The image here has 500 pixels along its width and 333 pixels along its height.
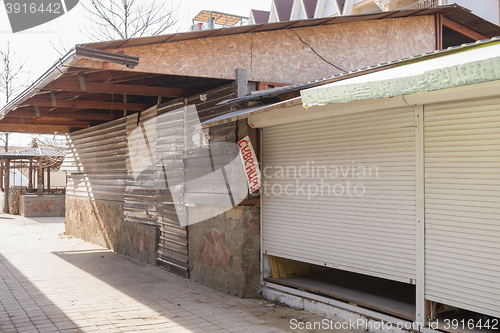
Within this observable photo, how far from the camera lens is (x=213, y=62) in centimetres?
782

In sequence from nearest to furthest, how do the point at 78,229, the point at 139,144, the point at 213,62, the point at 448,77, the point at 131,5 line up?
1. the point at 448,77
2. the point at 213,62
3. the point at 139,144
4. the point at 78,229
5. the point at 131,5

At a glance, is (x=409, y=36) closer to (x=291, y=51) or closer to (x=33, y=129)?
(x=291, y=51)

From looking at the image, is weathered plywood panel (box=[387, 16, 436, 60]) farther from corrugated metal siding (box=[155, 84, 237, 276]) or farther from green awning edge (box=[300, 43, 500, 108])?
green awning edge (box=[300, 43, 500, 108])

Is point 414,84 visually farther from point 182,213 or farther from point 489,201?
point 182,213

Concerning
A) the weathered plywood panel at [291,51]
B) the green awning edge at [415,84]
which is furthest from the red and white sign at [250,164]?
the green awning edge at [415,84]

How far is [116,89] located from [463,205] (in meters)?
6.47

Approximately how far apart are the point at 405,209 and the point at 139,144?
7.50 m

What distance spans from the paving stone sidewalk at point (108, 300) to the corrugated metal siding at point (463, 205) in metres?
2.18

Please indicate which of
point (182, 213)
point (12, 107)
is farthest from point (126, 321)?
point (12, 107)

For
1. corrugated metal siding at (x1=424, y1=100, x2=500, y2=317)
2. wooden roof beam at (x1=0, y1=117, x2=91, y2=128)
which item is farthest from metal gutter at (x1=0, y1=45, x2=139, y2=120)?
wooden roof beam at (x1=0, y1=117, x2=91, y2=128)

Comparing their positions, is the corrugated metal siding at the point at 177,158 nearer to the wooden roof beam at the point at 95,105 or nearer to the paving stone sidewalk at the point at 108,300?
the paving stone sidewalk at the point at 108,300

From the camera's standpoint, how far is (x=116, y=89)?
28.8ft

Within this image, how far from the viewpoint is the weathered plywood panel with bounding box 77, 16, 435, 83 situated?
24.7ft

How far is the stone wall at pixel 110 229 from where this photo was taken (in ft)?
36.0
